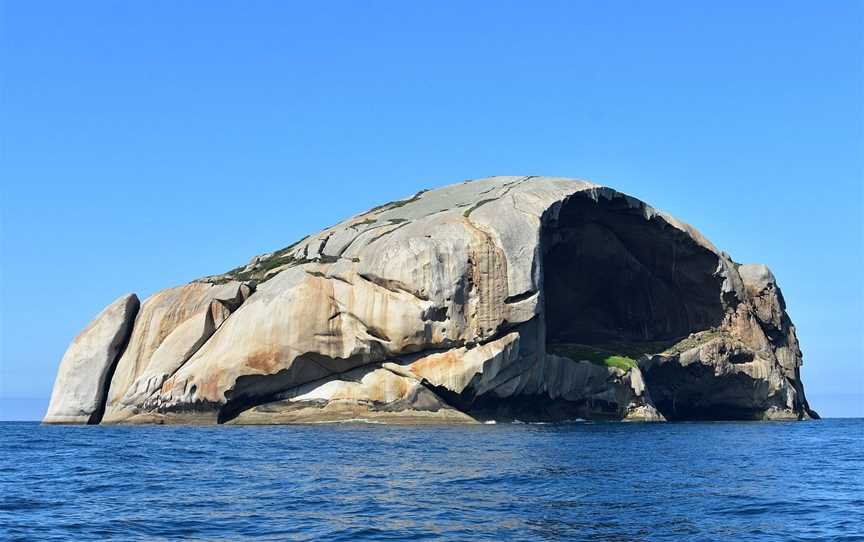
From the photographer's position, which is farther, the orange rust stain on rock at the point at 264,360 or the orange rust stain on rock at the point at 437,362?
the orange rust stain on rock at the point at 264,360

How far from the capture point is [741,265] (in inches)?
3278

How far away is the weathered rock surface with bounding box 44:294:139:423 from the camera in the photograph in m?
65.0

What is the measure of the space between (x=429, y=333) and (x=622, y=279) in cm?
2957

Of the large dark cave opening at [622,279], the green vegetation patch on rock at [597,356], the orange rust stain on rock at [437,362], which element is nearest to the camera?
the orange rust stain on rock at [437,362]

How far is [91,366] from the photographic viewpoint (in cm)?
6519

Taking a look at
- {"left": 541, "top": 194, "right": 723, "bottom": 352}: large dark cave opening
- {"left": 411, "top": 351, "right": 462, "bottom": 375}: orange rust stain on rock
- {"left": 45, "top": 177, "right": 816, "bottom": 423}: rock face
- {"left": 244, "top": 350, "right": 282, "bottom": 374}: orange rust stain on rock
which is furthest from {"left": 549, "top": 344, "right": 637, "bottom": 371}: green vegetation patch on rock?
{"left": 244, "top": 350, "right": 282, "bottom": 374}: orange rust stain on rock

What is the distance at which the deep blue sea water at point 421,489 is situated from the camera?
2138cm

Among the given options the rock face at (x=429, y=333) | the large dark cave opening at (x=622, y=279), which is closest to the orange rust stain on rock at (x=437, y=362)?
the rock face at (x=429, y=333)

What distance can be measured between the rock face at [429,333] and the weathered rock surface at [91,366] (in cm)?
20

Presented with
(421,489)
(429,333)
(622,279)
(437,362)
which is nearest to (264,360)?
(429,333)

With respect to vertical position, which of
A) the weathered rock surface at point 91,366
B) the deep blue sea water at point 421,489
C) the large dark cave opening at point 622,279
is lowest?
the deep blue sea water at point 421,489

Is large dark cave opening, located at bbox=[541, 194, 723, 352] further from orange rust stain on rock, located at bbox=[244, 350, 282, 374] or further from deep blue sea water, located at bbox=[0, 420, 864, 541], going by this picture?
deep blue sea water, located at bbox=[0, 420, 864, 541]

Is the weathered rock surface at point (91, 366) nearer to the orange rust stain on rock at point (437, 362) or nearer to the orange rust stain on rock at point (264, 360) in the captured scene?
the orange rust stain on rock at point (264, 360)

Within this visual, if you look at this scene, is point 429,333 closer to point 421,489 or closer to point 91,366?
point 91,366
